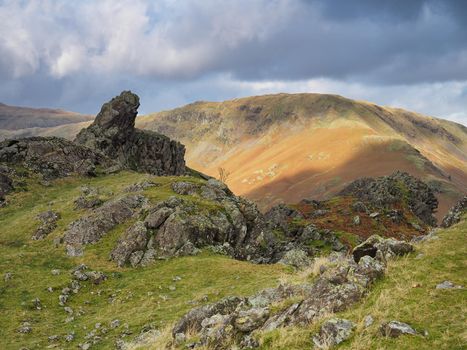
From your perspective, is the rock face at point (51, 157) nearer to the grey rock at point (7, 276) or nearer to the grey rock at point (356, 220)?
the grey rock at point (7, 276)

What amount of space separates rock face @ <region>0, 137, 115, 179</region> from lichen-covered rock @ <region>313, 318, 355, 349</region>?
67.2m

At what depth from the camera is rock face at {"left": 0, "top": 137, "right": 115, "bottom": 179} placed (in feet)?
240

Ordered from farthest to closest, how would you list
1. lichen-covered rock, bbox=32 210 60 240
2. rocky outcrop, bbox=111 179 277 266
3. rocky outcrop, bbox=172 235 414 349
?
lichen-covered rock, bbox=32 210 60 240, rocky outcrop, bbox=111 179 277 266, rocky outcrop, bbox=172 235 414 349

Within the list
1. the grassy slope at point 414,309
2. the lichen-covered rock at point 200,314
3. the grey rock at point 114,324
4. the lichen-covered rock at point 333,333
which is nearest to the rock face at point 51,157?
the grey rock at point 114,324

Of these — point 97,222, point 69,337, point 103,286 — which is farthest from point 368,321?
point 97,222

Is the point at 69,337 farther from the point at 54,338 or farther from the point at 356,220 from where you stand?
the point at 356,220

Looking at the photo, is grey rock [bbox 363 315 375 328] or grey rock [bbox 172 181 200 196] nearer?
grey rock [bbox 363 315 375 328]

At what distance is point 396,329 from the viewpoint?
12.4 meters

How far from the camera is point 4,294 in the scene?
31266 millimetres

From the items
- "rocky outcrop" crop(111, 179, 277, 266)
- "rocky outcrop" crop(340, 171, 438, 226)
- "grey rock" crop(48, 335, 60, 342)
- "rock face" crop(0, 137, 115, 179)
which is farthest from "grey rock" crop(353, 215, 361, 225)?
"grey rock" crop(48, 335, 60, 342)

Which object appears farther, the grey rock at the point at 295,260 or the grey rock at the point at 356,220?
the grey rock at the point at 356,220

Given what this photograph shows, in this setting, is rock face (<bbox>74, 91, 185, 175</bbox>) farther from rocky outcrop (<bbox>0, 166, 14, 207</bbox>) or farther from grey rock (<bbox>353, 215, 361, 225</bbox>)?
grey rock (<bbox>353, 215, 361, 225</bbox>)

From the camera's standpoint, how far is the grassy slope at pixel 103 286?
2603 centimetres

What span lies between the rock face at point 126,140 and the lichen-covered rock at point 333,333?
3161 inches
